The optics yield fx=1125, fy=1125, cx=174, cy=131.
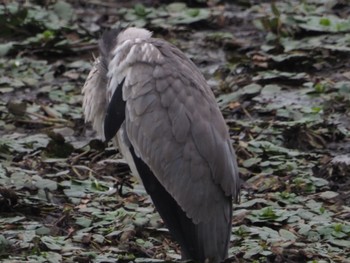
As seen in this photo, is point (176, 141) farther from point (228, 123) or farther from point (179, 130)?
point (228, 123)

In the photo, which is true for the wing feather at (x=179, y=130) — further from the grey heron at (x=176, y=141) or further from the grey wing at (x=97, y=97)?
the grey wing at (x=97, y=97)

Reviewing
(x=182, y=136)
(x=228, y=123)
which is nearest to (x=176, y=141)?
(x=182, y=136)

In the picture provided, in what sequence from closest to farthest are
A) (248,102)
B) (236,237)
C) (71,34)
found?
(236,237), (248,102), (71,34)

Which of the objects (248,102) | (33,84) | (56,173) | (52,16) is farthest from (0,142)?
(52,16)

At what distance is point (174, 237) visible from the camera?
5562mm

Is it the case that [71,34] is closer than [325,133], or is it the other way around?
[325,133]

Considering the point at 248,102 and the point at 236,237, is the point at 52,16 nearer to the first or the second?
the point at 248,102

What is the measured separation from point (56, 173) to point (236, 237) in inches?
56.3

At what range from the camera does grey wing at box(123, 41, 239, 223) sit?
5.55 metres

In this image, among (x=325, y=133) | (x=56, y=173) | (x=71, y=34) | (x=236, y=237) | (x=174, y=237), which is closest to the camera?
(x=174, y=237)

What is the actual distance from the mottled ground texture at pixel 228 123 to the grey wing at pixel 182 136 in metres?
0.37

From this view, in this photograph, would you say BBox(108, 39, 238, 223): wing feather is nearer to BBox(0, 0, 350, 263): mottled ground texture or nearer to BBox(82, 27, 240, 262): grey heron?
BBox(82, 27, 240, 262): grey heron

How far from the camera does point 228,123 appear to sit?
26.1 feet

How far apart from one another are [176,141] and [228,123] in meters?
2.35
